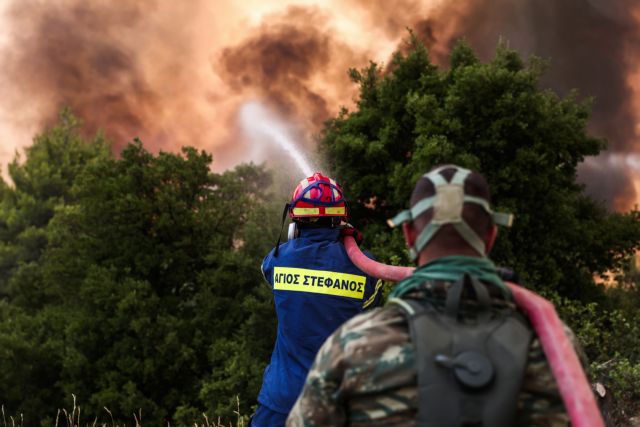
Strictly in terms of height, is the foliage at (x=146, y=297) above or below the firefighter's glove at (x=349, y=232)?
above

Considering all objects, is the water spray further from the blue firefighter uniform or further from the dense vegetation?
the blue firefighter uniform

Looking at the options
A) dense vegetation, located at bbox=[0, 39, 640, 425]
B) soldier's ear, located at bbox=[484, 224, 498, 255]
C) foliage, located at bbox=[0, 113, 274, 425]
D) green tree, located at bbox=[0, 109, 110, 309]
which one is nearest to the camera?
soldier's ear, located at bbox=[484, 224, 498, 255]

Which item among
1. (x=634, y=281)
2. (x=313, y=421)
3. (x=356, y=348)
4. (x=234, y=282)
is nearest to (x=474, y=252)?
(x=356, y=348)

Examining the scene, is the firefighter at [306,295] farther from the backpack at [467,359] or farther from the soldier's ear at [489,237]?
the backpack at [467,359]

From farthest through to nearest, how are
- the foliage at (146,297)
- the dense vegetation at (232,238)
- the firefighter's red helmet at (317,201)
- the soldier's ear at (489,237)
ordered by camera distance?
the foliage at (146,297), the dense vegetation at (232,238), the firefighter's red helmet at (317,201), the soldier's ear at (489,237)

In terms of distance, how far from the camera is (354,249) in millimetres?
3814

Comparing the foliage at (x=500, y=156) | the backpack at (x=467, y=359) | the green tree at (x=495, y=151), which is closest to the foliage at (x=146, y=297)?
the green tree at (x=495, y=151)

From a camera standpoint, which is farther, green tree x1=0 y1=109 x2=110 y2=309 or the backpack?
green tree x1=0 y1=109 x2=110 y2=309

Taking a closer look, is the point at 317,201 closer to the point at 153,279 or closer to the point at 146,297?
the point at 146,297

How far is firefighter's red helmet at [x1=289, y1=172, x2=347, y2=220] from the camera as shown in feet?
12.9

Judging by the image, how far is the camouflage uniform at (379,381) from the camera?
5.87 feet

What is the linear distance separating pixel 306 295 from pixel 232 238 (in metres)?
25.1

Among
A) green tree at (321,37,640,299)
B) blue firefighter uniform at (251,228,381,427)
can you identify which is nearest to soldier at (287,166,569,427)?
blue firefighter uniform at (251,228,381,427)

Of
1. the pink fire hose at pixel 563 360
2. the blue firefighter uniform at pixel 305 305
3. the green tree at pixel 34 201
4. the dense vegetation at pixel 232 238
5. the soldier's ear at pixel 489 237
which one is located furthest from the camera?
the green tree at pixel 34 201
